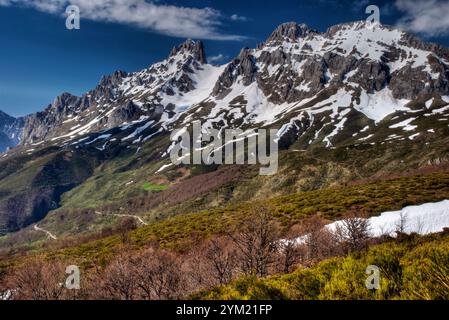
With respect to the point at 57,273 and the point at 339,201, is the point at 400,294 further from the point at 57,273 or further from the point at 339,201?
the point at 339,201

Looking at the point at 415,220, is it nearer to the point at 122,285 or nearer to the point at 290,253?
the point at 290,253

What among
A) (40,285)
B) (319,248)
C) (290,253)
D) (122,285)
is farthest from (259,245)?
(40,285)

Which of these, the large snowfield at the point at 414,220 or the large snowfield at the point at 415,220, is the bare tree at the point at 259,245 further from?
the large snowfield at the point at 415,220

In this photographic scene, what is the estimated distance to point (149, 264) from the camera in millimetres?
28422

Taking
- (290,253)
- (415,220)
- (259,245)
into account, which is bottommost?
(290,253)

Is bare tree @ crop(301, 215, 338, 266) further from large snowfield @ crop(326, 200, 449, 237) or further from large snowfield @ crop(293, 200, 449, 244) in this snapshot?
large snowfield @ crop(326, 200, 449, 237)

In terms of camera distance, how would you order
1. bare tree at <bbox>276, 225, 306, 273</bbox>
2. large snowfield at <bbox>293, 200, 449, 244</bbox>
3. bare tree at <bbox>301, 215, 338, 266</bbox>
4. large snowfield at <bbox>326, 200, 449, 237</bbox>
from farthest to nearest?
1. large snowfield at <bbox>326, 200, 449, 237</bbox>
2. large snowfield at <bbox>293, 200, 449, 244</bbox>
3. bare tree at <bbox>301, 215, 338, 266</bbox>
4. bare tree at <bbox>276, 225, 306, 273</bbox>

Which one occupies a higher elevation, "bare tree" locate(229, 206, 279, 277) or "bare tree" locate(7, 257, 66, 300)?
"bare tree" locate(229, 206, 279, 277)

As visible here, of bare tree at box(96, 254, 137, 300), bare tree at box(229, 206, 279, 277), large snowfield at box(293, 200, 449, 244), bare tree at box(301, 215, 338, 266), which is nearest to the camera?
bare tree at box(96, 254, 137, 300)

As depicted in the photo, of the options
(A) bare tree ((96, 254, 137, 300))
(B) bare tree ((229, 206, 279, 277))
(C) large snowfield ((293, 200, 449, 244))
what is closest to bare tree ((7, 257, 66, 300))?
(A) bare tree ((96, 254, 137, 300))

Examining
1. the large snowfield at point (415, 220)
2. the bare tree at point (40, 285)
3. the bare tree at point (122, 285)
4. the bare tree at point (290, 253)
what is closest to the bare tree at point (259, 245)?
the bare tree at point (290, 253)
